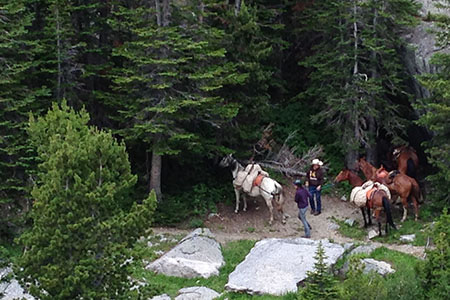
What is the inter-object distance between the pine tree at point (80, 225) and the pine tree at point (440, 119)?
11239 millimetres

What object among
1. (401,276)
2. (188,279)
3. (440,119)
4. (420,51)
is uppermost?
(420,51)

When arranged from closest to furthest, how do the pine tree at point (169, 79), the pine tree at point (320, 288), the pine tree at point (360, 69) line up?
the pine tree at point (320, 288) < the pine tree at point (169, 79) < the pine tree at point (360, 69)

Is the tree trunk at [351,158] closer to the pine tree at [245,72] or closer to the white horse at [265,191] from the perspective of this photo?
the pine tree at [245,72]

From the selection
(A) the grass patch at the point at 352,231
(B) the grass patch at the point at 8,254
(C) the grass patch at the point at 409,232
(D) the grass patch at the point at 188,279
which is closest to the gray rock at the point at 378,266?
(C) the grass patch at the point at 409,232

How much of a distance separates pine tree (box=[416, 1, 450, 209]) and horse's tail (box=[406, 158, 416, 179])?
86.1 inches

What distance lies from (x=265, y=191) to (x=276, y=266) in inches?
200

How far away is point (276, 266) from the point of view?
53.9 feet

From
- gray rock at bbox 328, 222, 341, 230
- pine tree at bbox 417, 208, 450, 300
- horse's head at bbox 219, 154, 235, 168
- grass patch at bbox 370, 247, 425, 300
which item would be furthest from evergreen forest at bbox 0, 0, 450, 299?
pine tree at bbox 417, 208, 450, 300

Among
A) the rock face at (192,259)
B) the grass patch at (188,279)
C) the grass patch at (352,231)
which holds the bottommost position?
the grass patch at (188,279)

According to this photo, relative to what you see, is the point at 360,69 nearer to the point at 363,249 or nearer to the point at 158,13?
the point at 158,13

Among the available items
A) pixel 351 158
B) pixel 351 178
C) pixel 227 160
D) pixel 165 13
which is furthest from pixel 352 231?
pixel 165 13

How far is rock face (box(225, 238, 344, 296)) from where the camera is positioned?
15656 mm

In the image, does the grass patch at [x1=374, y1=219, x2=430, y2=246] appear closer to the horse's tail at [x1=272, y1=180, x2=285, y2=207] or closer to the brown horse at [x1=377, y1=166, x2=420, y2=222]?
the brown horse at [x1=377, y1=166, x2=420, y2=222]

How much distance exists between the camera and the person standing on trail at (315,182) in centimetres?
2145
